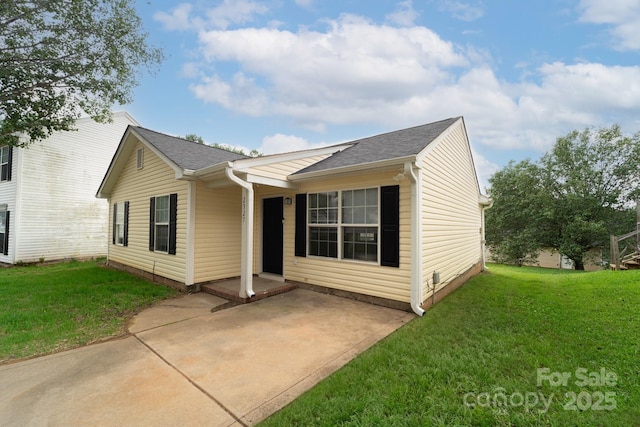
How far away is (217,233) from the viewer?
7023 mm

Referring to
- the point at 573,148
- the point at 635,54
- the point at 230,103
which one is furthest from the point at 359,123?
the point at 573,148

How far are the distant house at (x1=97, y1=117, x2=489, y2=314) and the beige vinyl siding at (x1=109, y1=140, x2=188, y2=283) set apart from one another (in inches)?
1.3

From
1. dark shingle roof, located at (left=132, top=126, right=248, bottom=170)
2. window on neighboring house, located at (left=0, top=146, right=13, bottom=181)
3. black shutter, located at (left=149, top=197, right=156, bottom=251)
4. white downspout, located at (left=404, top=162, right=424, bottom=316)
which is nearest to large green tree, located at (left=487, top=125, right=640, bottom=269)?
white downspout, located at (left=404, top=162, right=424, bottom=316)

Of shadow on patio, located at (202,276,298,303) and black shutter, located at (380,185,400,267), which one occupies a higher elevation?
black shutter, located at (380,185,400,267)

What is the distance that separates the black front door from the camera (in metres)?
7.10

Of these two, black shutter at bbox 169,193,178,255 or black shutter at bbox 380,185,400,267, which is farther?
black shutter at bbox 169,193,178,255

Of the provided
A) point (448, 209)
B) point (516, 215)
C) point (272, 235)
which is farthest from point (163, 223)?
point (516, 215)

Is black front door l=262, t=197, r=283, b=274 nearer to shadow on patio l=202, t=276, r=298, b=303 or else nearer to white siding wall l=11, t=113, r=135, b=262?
shadow on patio l=202, t=276, r=298, b=303

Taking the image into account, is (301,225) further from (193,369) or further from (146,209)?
(146,209)

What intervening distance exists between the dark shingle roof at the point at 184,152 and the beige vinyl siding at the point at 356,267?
2185mm

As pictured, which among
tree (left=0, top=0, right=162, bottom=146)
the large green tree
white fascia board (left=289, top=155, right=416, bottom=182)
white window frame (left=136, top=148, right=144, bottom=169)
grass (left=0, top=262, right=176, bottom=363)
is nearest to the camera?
grass (left=0, top=262, right=176, bottom=363)

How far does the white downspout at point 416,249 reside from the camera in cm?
477

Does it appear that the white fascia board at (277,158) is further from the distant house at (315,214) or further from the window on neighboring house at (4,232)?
the window on neighboring house at (4,232)

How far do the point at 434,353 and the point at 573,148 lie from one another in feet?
70.6
